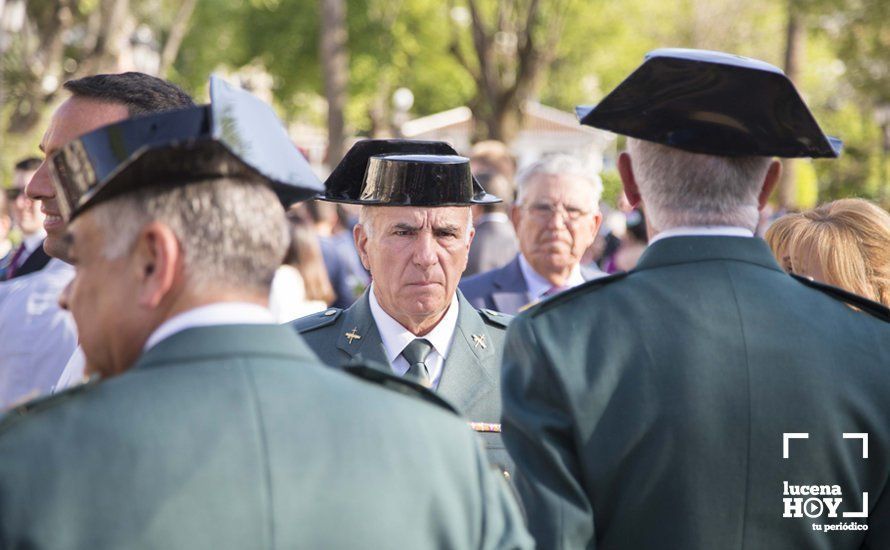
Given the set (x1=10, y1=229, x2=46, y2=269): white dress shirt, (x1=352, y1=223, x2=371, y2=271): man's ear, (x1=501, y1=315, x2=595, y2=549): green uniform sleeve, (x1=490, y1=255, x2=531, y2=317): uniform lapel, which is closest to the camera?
(x1=501, y1=315, x2=595, y2=549): green uniform sleeve

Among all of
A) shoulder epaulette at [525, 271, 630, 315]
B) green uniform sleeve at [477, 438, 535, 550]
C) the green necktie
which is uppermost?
shoulder epaulette at [525, 271, 630, 315]

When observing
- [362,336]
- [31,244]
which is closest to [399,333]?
[362,336]

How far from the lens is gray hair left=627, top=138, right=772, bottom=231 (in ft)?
8.82

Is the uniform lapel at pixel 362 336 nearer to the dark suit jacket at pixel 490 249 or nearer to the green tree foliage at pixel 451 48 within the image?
the dark suit jacket at pixel 490 249

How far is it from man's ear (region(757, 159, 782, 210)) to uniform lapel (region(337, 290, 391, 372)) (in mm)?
1561

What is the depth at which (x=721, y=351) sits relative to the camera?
2.63 metres

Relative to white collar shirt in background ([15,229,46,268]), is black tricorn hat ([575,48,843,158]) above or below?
above

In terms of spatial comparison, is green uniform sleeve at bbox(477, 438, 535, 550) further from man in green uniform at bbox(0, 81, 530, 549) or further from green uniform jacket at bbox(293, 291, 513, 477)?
green uniform jacket at bbox(293, 291, 513, 477)

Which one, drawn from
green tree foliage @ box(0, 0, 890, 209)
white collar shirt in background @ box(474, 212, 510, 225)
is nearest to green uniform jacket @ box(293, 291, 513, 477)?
white collar shirt in background @ box(474, 212, 510, 225)

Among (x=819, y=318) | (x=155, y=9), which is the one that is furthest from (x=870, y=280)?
(x=155, y=9)

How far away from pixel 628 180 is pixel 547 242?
357 cm

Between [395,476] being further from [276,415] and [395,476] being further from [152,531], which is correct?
[152,531]

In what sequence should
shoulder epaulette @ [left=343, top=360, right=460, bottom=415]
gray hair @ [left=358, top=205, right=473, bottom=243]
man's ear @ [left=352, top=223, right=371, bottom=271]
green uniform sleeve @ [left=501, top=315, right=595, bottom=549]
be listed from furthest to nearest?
1. man's ear @ [left=352, top=223, right=371, bottom=271]
2. gray hair @ [left=358, top=205, right=473, bottom=243]
3. green uniform sleeve @ [left=501, top=315, right=595, bottom=549]
4. shoulder epaulette @ [left=343, top=360, right=460, bottom=415]

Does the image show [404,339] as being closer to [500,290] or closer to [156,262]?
[156,262]
